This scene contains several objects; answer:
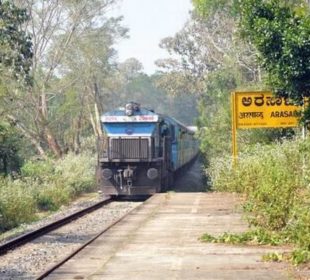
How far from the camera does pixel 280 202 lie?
12398 mm

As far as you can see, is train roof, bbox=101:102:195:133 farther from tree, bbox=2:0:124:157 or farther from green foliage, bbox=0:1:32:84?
tree, bbox=2:0:124:157

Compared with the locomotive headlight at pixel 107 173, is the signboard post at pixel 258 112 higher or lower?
higher

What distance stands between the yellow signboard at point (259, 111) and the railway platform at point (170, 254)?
7864 millimetres

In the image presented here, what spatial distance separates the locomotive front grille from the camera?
83.0 feet

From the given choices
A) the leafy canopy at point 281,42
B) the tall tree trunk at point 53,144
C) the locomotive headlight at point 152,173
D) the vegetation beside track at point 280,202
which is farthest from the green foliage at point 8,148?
the leafy canopy at point 281,42

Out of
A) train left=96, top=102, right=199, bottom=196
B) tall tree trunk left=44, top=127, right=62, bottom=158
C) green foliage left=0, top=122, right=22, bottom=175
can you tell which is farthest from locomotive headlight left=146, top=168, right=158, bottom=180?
tall tree trunk left=44, top=127, right=62, bottom=158

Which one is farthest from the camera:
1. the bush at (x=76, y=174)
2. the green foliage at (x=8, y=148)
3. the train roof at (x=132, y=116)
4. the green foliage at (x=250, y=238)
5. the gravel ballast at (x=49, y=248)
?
the bush at (x=76, y=174)

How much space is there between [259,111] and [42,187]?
8.82 m

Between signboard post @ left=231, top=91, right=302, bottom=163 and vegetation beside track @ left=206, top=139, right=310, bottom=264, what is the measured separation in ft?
13.4

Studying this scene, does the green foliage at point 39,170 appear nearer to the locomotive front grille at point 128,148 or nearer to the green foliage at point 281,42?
the locomotive front grille at point 128,148

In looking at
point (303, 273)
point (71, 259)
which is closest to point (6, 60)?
point (71, 259)

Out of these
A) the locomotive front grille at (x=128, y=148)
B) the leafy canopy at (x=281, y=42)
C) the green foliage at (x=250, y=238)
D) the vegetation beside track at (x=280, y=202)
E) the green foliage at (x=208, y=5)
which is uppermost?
the green foliage at (x=208, y=5)

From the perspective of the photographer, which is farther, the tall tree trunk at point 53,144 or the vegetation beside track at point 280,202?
the tall tree trunk at point 53,144

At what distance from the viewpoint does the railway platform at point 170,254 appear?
9.11 meters
